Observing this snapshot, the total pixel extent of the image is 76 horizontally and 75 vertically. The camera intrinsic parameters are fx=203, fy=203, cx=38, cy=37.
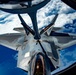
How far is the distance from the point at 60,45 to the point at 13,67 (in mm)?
9595

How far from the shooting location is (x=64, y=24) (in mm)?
48438

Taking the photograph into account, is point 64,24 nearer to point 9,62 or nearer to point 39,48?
point 9,62

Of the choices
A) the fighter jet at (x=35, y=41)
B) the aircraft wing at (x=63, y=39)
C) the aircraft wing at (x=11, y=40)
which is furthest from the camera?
the aircraft wing at (x=11, y=40)

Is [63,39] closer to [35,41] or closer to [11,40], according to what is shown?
[35,41]

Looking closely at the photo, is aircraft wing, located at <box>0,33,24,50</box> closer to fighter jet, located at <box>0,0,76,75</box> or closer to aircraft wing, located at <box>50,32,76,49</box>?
fighter jet, located at <box>0,0,76,75</box>

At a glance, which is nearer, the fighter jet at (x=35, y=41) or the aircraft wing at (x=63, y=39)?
the fighter jet at (x=35, y=41)

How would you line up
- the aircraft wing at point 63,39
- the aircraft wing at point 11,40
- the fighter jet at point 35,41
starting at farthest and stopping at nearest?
the aircraft wing at point 11,40 → the aircraft wing at point 63,39 → the fighter jet at point 35,41

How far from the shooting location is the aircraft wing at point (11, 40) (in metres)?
27.4

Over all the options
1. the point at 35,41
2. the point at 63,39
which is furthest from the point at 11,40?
the point at 63,39

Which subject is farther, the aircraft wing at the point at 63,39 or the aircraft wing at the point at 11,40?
the aircraft wing at the point at 11,40

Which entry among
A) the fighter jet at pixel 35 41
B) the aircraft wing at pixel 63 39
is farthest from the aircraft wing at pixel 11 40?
the aircraft wing at pixel 63 39

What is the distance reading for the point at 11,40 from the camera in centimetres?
2805

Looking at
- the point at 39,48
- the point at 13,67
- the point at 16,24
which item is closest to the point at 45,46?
the point at 39,48

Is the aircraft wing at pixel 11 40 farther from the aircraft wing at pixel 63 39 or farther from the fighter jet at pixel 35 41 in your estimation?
the aircraft wing at pixel 63 39
